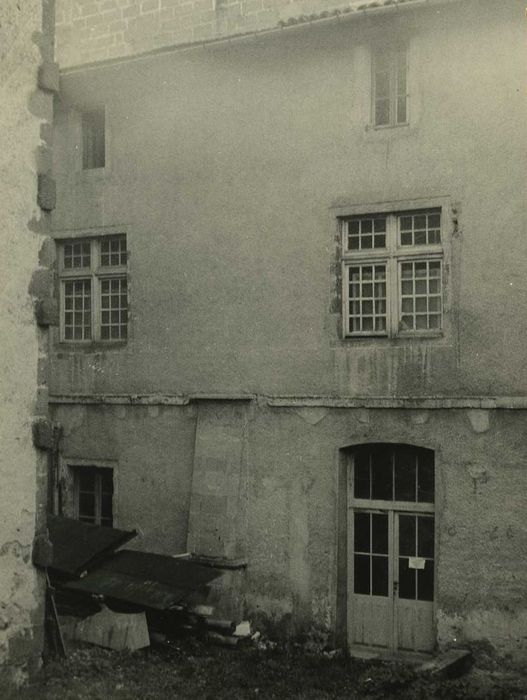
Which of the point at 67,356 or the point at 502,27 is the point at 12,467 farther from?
the point at 502,27

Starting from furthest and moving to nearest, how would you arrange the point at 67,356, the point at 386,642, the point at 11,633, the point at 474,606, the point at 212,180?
the point at 67,356 < the point at 212,180 < the point at 386,642 < the point at 474,606 < the point at 11,633

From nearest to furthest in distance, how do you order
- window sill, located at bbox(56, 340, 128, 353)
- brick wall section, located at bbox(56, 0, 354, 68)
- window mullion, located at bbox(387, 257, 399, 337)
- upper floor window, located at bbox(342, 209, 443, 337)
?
1. upper floor window, located at bbox(342, 209, 443, 337)
2. window mullion, located at bbox(387, 257, 399, 337)
3. window sill, located at bbox(56, 340, 128, 353)
4. brick wall section, located at bbox(56, 0, 354, 68)

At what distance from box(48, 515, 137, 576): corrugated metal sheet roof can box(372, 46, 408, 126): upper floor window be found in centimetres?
624

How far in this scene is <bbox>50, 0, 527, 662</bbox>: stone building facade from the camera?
11180 mm

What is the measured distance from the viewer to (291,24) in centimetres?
1185

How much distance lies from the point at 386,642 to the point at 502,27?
25.2 ft

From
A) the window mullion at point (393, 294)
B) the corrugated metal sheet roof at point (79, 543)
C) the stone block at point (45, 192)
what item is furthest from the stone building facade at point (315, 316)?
the stone block at point (45, 192)

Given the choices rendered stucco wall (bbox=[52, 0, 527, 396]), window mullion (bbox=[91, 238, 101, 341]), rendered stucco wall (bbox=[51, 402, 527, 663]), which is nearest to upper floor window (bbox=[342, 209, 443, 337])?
rendered stucco wall (bbox=[52, 0, 527, 396])

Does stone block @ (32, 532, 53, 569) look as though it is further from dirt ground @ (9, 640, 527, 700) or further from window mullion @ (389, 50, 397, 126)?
window mullion @ (389, 50, 397, 126)

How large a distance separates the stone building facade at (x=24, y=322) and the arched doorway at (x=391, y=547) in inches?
190

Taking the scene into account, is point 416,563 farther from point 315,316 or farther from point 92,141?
point 92,141

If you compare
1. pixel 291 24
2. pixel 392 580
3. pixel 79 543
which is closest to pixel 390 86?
pixel 291 24

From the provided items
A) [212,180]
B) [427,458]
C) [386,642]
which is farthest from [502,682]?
[212,180]

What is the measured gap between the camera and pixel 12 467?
8234 millimetres
